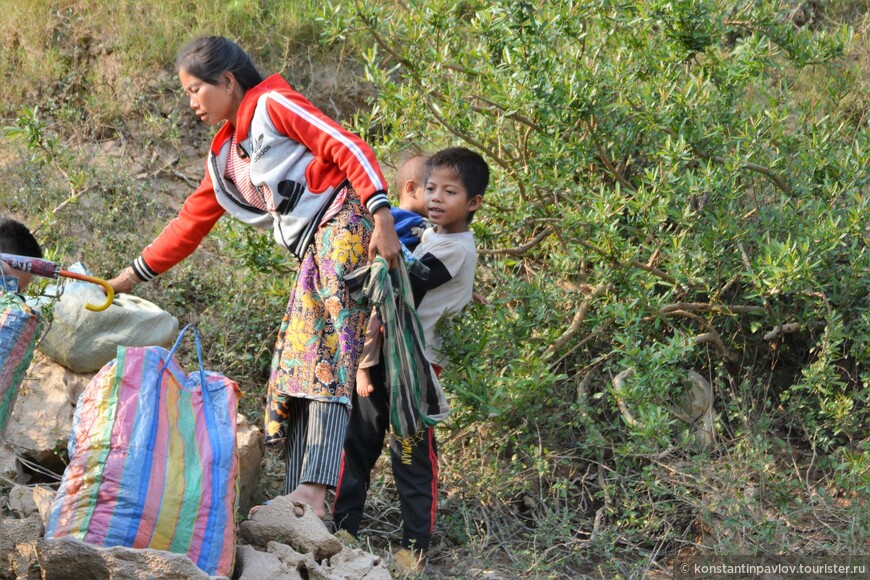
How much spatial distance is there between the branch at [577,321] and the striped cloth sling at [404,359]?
94cm

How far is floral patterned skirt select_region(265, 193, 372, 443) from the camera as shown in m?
3.33

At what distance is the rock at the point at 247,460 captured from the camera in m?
3.58

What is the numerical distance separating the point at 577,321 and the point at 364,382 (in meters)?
1.17

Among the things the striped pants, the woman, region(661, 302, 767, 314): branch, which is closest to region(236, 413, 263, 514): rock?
the woman

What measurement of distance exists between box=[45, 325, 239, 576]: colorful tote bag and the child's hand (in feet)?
2.16

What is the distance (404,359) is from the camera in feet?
11.2

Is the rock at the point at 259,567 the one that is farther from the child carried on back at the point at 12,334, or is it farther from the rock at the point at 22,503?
the child carried on back at the point at 12,334

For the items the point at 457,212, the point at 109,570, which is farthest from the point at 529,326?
the point at 109,570

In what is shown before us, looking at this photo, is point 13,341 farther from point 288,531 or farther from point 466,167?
point 466,167

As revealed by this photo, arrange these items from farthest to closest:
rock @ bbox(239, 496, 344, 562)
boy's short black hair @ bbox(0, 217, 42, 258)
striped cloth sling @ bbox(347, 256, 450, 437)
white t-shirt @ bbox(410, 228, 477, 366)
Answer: white t-shirt @ bbox(410, 228, 477, 366) → striped cloth sling @ bbox(347, 256, 450, 437) → rock @ bbox(239, 496, 344, 562) → boy's short black hair @ bbox(0, 217, 42, 258)

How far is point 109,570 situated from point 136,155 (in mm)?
3786

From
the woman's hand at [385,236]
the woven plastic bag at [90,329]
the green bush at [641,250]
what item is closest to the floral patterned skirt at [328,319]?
the woman's hand at [385,236]

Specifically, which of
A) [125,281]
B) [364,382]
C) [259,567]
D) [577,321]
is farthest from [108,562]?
[577,321]

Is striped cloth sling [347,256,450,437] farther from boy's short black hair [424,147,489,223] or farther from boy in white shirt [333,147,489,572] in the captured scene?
boy's short black hair [424,147,489,223]
